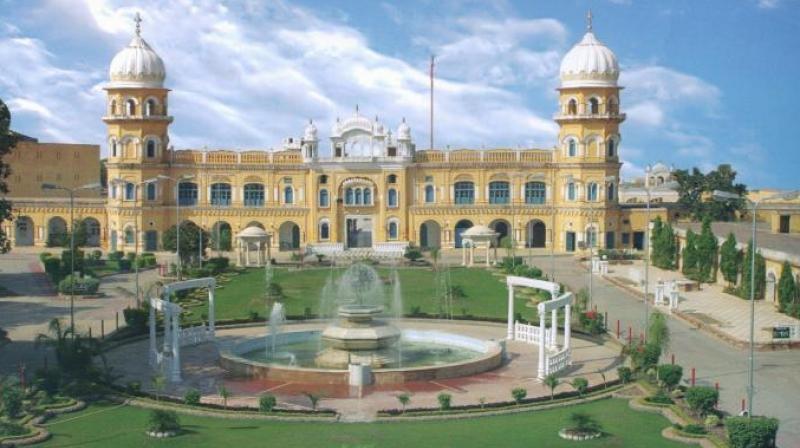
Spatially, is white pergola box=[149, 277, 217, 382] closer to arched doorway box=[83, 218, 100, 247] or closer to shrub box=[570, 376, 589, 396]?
shrub box=[570, 376, 589, 396]

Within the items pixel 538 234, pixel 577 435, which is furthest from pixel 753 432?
pixel 538 234

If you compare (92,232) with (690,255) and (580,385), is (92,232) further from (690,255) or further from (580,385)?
(580,385)

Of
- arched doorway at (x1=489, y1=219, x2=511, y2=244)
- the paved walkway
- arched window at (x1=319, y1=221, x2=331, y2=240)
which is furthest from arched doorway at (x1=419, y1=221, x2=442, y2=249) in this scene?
the paved walkway

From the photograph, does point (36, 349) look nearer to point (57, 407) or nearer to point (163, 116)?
point (57, 407)

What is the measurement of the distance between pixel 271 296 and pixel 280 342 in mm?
11288

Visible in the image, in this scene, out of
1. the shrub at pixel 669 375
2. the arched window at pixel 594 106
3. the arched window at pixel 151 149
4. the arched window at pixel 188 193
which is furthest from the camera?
the arched window at pixel 188 193

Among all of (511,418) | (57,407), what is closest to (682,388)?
(511,418)

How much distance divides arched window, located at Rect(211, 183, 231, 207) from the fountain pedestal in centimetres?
3951

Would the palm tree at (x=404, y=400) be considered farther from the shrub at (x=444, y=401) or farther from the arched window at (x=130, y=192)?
the arched window at (x=130, y=192)

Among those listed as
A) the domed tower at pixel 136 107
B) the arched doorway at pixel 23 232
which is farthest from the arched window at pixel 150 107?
the arched doorway at pixel 23 232

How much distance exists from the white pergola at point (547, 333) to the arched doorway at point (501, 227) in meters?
33.5

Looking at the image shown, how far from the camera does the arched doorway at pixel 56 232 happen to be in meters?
68.0

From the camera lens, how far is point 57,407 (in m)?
24.1

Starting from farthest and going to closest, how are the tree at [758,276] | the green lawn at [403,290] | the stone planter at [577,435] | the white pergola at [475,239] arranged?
the white pergola at [475,239]
the tree at [758,276]
the green lawn at [403,290]
the stone planter at [577,435]
